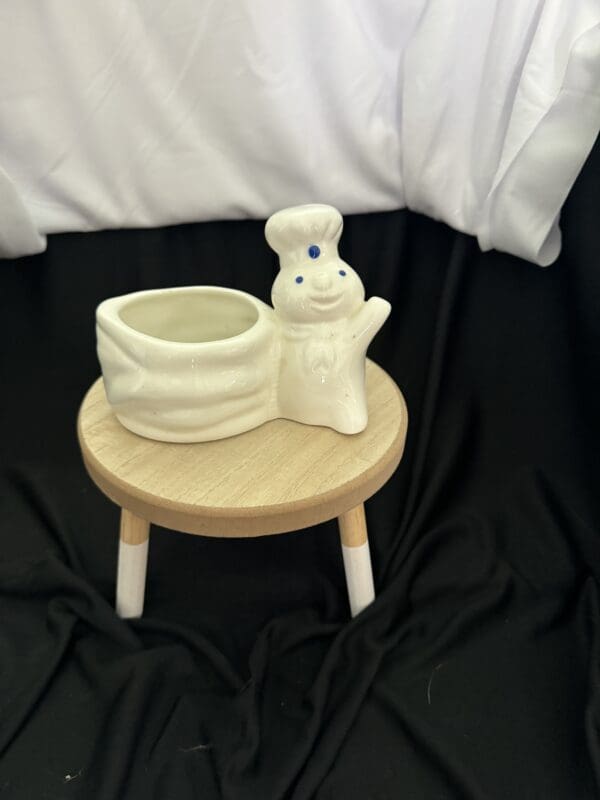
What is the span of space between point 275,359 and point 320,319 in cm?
6

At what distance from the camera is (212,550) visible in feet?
3.25

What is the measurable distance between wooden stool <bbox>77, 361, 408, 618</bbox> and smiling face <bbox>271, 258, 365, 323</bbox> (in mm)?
124

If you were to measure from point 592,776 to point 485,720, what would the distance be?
11cm

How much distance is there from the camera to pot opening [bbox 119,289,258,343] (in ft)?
2.52

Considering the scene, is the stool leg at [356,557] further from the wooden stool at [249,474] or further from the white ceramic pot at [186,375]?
the white ceramic pot at [186,375]

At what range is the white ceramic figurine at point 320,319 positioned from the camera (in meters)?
0.68

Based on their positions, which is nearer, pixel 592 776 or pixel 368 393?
pixel 592 776

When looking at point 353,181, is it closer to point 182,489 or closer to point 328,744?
point 182,489

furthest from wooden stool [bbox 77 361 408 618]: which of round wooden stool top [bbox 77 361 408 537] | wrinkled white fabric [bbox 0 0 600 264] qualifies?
wrinkled white fabric [bbox 0 0 600 264]

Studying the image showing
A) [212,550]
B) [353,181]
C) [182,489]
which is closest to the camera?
[182,489]

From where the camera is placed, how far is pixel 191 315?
2.61 feet

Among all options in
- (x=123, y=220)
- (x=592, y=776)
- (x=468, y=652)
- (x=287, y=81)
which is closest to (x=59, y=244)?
(x=123, y=220)

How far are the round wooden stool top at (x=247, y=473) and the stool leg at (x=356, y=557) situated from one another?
75 mm

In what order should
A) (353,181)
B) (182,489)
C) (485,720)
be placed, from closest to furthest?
(182,489), (485,720), (353,181)
